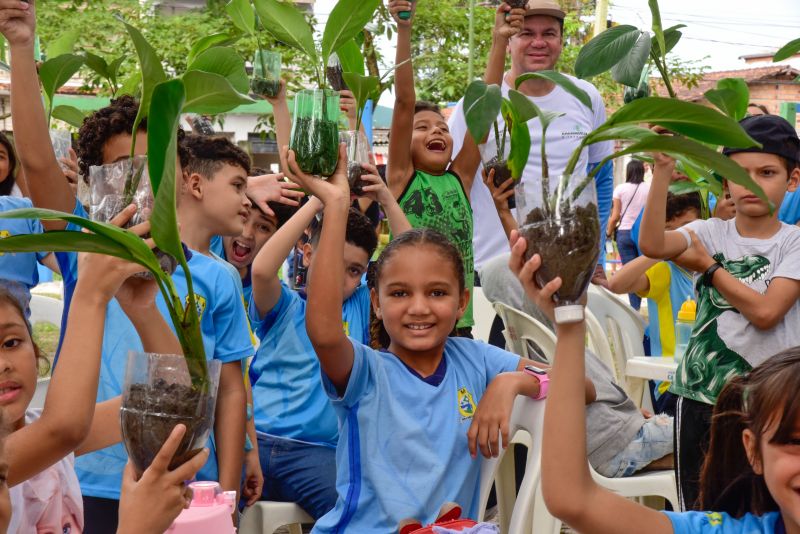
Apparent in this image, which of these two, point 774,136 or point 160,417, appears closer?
point 160,417

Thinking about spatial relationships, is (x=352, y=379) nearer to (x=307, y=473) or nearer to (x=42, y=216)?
(x=307, y=473)

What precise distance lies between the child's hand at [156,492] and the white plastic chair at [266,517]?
4.45 ft

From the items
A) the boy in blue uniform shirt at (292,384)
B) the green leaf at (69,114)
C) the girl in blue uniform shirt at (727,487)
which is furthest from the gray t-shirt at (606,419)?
the green leaf at (69,114)

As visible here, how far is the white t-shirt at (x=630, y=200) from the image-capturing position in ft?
31.0

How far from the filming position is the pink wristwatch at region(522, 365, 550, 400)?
7.77 feet

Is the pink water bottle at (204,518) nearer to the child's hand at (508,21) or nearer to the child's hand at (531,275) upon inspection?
the child's hand at (531,275)

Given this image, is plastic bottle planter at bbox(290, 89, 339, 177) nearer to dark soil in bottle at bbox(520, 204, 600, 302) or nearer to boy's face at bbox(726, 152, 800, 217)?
dark soil in bottle at bbox(520, 204, 600, 302)

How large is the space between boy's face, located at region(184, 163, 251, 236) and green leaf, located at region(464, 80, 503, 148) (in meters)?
1.36

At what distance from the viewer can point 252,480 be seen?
2781mm

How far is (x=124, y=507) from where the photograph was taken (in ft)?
4.54

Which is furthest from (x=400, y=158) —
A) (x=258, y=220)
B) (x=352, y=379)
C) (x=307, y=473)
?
(x=352, y=379)

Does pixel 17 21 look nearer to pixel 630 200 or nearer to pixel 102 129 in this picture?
pixel 102 129

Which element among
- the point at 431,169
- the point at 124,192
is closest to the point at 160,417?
the point at 124,192

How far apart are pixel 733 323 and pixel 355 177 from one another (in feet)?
3.73
